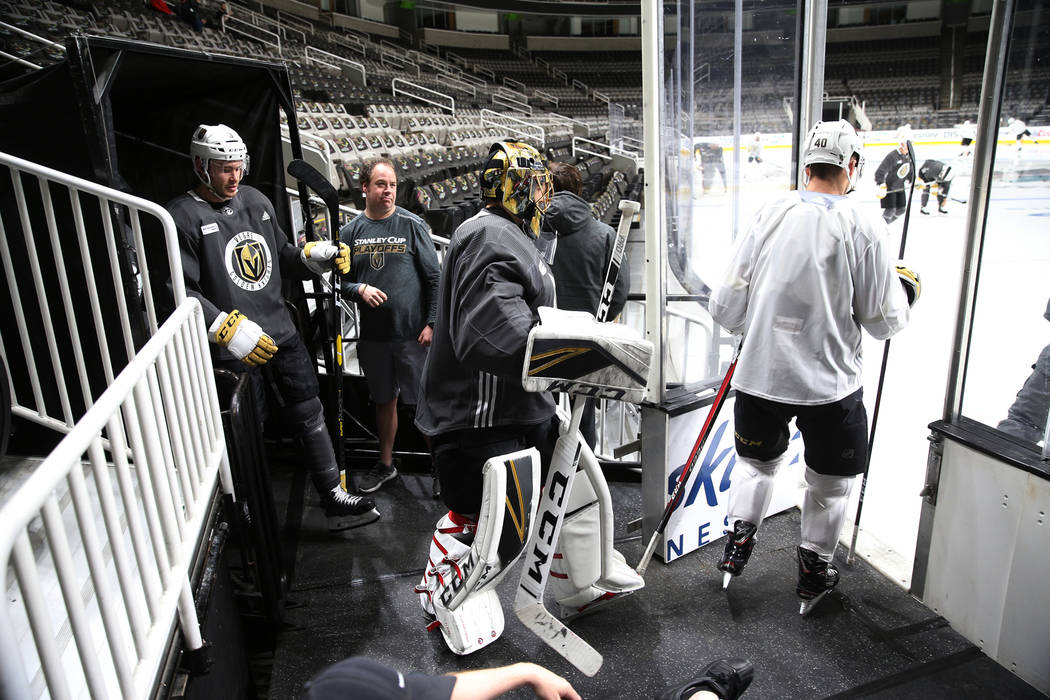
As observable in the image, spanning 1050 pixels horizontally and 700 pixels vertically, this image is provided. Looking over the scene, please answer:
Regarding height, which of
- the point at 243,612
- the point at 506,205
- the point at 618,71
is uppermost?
the point at 618,71

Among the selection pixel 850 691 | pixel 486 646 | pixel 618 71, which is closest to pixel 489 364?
pixel 486 646

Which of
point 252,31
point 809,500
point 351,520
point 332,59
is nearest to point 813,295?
point 809,500

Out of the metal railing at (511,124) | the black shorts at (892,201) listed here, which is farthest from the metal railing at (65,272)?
the metal railing at (511,124)

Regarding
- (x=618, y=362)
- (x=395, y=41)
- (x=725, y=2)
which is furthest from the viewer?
(x=395, y=41)

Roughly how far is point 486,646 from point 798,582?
1065 millimetres

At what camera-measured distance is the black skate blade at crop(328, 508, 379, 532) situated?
2.88m

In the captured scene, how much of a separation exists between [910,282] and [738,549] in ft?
3.39

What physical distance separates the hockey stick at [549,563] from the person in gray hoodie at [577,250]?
124 cm

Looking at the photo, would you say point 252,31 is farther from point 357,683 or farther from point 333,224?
point 357,683

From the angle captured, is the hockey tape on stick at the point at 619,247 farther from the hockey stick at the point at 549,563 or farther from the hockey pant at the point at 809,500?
the hockey pant at the point at 809,500

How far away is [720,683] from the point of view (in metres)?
1.53

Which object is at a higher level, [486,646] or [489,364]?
[489,364]

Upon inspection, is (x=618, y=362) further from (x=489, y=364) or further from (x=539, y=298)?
(x=539, y=298)

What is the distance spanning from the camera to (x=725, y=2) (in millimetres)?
2553
